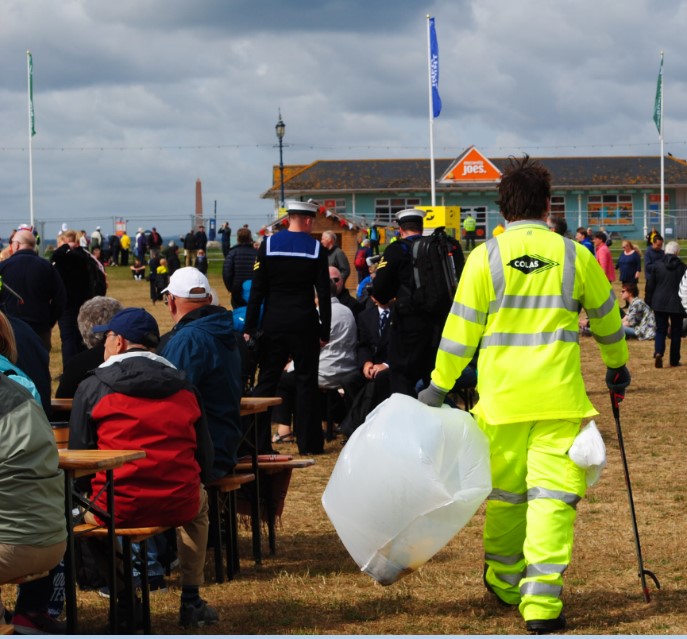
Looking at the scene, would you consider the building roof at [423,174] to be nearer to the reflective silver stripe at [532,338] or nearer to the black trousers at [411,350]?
the black trousers at [411,350]

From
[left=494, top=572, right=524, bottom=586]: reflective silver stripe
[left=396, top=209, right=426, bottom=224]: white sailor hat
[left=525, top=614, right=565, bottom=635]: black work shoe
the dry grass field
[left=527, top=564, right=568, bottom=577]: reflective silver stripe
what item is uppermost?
[left=396, top=209, right=426, bottom=224]: white sailor hat

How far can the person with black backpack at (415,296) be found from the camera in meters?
9.14

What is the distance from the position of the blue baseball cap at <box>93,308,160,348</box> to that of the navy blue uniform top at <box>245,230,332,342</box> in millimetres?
3772

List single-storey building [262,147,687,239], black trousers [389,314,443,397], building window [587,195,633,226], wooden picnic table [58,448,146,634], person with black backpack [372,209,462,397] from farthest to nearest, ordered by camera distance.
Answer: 1. building window [587,195,633,226]
2. single-storey building [262,147,687,239]
3. black trousers [389,314,443,397]
4. person with black backpack [372,209,462,397]
5. wooden picnic table [58,448,146,634]

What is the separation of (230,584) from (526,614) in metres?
1.85

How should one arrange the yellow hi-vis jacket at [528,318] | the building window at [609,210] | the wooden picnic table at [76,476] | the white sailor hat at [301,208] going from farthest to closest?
the building window at [609,210], the white sailor hat at [301,208], the yellow hi-vis jacket at [528,318], the wooden picnic table at [76,476]

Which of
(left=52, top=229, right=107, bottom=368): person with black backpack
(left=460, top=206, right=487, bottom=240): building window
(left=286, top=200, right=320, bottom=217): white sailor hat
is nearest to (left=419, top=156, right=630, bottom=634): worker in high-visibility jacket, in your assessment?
(left=286, top=200, right=320, bottom=217): white sailor hat

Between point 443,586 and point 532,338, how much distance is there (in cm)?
155

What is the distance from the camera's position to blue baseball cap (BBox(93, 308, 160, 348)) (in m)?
5.75

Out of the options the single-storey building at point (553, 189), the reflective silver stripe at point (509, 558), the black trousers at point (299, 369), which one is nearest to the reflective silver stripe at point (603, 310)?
the reflective silver stripe at point (509, 558)

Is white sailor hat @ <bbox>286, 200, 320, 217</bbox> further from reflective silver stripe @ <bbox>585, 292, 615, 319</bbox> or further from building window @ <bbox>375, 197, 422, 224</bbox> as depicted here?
building window @ <bbox>375, 197, 422, 224</bbox>

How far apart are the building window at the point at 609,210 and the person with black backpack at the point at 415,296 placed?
53410 millimetres

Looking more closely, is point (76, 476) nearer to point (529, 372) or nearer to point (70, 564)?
point (70, 564)

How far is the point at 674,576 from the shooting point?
20.3ft
